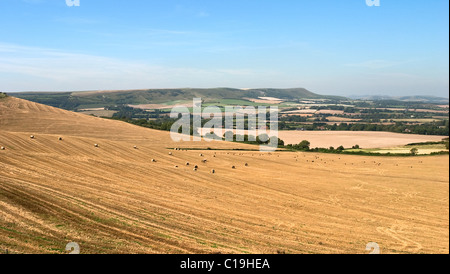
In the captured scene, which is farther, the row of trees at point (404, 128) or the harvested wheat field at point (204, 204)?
the row of trees at point (404, 128)

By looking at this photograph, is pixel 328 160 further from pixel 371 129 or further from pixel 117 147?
pixel 371 129

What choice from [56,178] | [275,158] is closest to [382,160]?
[275,158]
